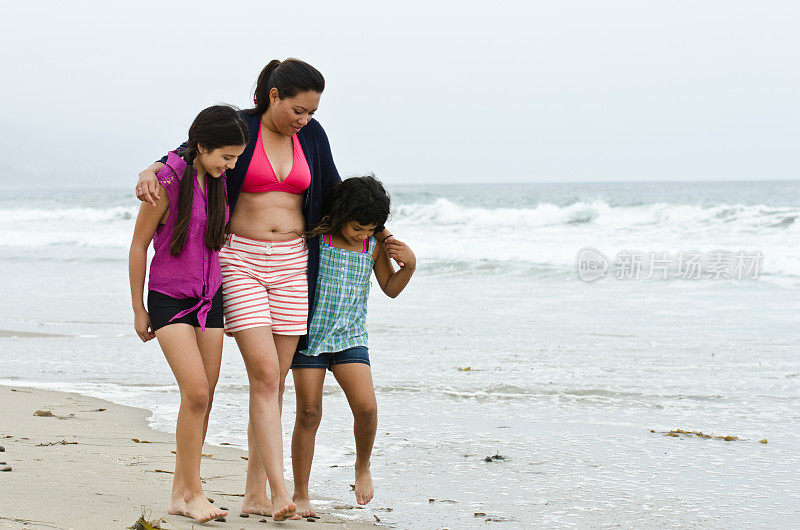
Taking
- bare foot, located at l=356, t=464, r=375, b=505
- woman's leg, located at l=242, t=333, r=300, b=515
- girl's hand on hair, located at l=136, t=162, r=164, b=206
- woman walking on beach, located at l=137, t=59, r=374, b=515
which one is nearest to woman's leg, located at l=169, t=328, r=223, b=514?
woman walking on beach, located at l=137, t=59, r=374, b=515

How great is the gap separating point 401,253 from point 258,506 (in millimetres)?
1074

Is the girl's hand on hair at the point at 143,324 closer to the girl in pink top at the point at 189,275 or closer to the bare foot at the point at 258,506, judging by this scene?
the girl in pink top at the point at 189,275

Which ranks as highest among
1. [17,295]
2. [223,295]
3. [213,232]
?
[213,232]

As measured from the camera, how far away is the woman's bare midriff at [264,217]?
3.17m

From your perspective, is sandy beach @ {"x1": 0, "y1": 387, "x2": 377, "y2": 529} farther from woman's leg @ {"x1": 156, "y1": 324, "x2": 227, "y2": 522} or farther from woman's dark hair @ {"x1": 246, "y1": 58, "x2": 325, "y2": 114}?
woman's dark hair @ {"x1": 246, "y1": 58, "x2": 325, "y2": 114}

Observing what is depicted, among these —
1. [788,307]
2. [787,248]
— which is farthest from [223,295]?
[787,248]

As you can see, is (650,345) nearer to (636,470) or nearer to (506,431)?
(506,431)

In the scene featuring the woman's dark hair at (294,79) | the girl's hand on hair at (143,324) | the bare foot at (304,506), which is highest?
the woman's dark hair at (294,79)

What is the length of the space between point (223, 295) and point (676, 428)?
109 inches

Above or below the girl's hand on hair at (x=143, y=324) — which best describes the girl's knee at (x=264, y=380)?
below

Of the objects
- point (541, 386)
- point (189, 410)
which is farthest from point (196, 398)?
point (541, 386)

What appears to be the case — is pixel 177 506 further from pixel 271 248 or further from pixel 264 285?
pixel 271 248

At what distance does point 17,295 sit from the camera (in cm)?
1098

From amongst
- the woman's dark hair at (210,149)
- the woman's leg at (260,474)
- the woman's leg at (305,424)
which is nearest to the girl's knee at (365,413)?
the woman's leg at (305,424)
